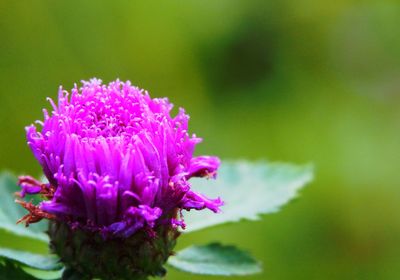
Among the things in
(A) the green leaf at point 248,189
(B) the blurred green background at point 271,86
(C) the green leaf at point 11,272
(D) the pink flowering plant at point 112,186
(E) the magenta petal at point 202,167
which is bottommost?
(C) the green leaf at point 11,272

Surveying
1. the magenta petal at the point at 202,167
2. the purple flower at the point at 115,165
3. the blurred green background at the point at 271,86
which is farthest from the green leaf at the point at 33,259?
the blurred green background at the point at 271,86

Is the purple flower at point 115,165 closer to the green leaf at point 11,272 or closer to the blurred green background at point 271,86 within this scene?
the green leaf at point 11,272

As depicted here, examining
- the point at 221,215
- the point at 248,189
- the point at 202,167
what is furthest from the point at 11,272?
the point at 248,189

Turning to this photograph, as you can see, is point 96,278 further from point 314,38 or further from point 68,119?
point 314,38

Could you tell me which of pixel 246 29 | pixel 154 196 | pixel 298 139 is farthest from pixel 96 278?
pixel 246 29

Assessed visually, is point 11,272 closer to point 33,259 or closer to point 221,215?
point 33,259
